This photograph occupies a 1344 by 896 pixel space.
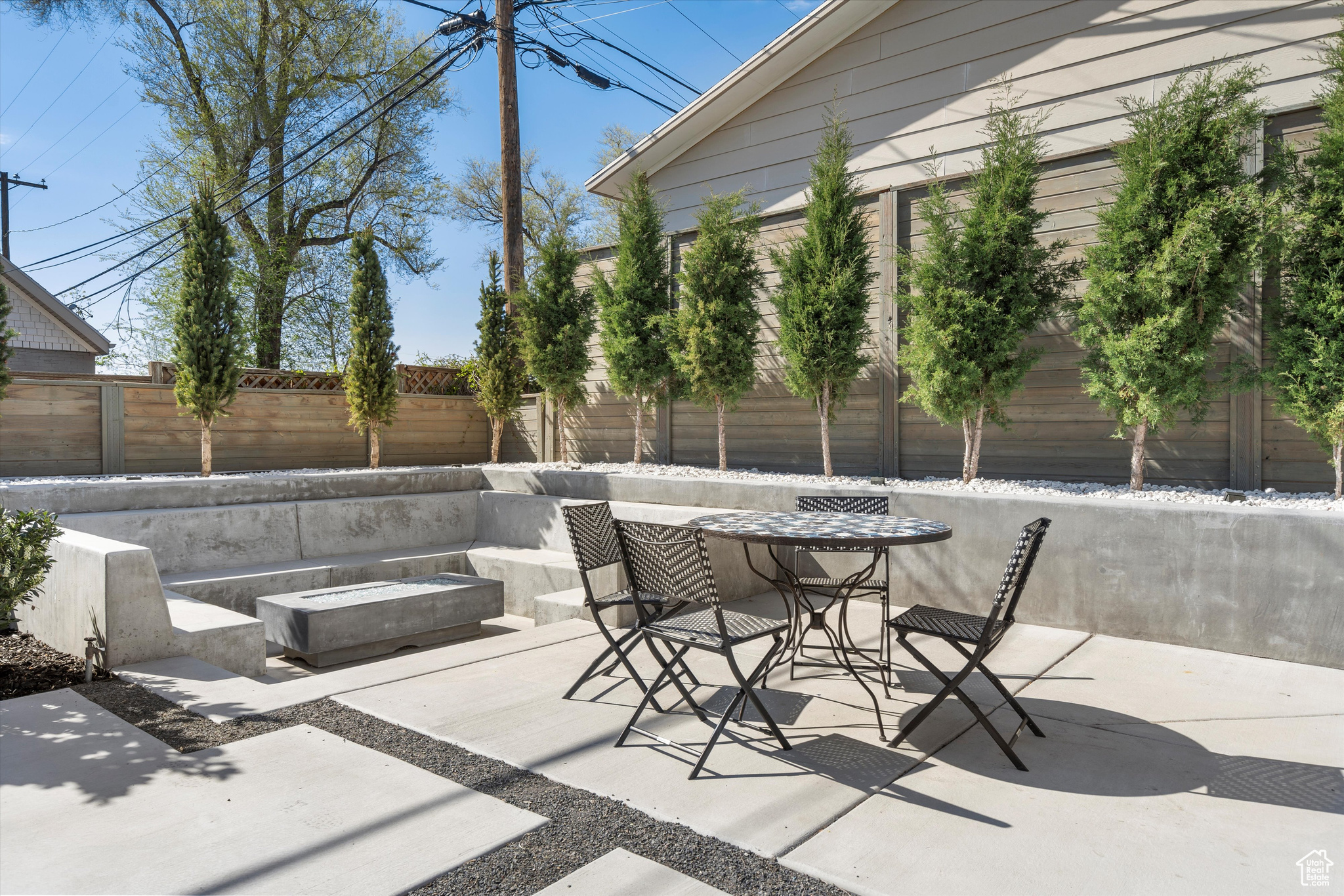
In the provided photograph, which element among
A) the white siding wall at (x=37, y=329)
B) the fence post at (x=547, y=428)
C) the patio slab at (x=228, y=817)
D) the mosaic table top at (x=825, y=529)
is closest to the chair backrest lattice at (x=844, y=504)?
the mosaic table top at (x=825, y=529)

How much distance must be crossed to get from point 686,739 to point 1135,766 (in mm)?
1582

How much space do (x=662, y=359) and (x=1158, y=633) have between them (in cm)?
505

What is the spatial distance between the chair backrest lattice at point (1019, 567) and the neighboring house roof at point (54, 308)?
1577cm

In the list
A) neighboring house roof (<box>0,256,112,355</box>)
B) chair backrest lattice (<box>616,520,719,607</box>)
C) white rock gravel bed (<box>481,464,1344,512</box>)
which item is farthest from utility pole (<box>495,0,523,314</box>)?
neighboring house roof (<box>0,256,112,355</box>)

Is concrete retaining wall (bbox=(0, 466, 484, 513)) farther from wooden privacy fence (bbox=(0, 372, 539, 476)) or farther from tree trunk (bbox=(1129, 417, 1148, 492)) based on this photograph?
tree trunk (bbox=(1129, 417, 1148, 492))

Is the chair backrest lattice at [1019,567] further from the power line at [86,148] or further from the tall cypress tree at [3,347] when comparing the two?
the power line at [86,148]

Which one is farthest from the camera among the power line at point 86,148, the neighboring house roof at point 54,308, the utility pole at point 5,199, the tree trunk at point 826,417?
the utility pole at point 5,199

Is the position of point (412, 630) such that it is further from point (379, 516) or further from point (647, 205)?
point (647, 205)

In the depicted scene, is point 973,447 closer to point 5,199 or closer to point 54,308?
point 54,308

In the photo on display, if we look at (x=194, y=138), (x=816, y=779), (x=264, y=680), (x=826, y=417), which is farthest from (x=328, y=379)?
(x=816, y=779)

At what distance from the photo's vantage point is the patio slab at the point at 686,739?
229 cm

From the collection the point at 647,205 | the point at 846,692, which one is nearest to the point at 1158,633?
the point at 846,692

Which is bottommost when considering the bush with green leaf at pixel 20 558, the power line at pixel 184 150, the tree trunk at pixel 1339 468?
the bush with green leaf at pixel 20 558

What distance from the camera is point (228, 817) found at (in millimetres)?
2170
